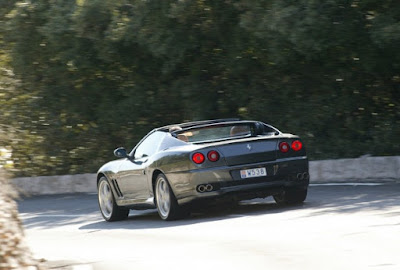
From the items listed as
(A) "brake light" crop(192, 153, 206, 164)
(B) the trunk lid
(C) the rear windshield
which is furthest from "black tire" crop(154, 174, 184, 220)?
(B) the trunk lid

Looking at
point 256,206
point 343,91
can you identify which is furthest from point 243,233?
point 343,91

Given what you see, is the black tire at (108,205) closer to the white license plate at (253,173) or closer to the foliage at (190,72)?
the white license plate at (253,173)

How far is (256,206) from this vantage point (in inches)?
547

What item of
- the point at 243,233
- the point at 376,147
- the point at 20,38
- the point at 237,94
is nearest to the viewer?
the point at 243,233

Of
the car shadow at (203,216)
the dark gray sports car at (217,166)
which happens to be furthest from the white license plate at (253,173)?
the car shadow at (203,216)

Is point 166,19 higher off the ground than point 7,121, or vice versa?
point 166,19

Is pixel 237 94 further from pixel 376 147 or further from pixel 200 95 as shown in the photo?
pixel 376 147

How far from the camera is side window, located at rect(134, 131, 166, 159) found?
44.8 ft

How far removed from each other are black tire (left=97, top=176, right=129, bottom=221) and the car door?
38 cm

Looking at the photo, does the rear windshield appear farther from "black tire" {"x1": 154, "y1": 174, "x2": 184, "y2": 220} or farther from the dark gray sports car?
"black tire" {"x1": 154, "y1": 174, "x2": 184, "y2": 220}

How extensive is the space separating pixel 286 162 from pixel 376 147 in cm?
706

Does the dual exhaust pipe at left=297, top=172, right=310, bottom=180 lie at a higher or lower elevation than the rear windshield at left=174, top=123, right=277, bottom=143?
lower

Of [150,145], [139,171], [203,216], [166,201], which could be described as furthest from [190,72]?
[166,201]

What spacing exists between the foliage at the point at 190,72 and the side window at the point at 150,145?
222 inches
